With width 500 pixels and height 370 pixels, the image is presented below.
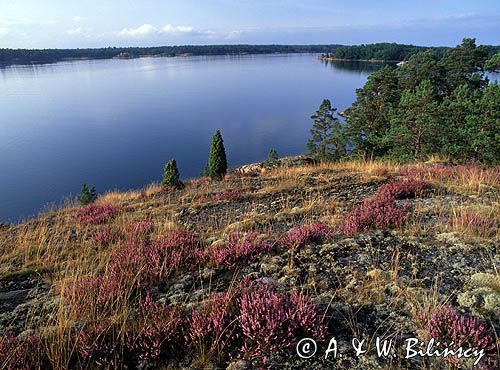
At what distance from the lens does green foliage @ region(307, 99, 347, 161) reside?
4159cm

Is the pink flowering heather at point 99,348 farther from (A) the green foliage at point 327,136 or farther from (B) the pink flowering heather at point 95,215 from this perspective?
(A) the green foliage at point 327,136

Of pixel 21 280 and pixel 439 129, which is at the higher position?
pixel 21 280

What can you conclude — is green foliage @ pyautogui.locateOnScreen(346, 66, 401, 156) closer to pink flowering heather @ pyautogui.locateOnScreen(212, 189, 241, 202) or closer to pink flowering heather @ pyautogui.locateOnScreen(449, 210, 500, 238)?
pink flowering heather @ pyautogui.locateOnScreen(212, 189, 241, 202)

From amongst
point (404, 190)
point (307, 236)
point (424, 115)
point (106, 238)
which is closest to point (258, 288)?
point (307, 236)

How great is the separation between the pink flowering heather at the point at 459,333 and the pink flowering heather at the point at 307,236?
7.18 ft

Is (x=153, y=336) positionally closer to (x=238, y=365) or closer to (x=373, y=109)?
(x=238, y=365)

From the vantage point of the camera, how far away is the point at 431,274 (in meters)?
4.14

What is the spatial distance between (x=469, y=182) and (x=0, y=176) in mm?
65067

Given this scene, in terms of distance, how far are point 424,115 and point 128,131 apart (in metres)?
64.3

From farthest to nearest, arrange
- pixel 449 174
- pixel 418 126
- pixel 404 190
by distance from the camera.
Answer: pixel 418 126, pixel 449 174, pixel 404 190

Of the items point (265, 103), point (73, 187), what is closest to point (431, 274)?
point (73, 187)

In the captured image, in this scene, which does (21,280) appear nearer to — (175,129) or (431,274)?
(431,274)

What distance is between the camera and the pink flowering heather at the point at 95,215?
28.2 feet

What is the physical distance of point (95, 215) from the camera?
9.12 m
